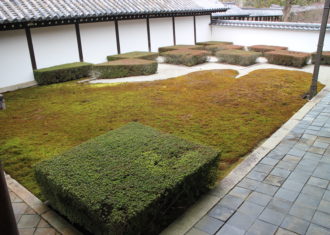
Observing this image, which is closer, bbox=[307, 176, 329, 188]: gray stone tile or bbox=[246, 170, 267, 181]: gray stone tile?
bbox=[307, 176, 329, 188]: gray stone tile

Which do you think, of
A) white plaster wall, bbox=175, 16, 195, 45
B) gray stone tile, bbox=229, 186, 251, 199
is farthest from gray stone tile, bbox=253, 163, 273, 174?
white plaster wall, bbox=175, 16, 195, 45

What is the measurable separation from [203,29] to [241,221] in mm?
20147

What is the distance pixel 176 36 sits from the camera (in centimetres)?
1958

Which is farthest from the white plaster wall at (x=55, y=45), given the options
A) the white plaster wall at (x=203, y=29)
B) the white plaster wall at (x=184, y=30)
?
the white plaster wall at (x=203, y=29)

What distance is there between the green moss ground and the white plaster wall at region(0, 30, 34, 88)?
4.08ft

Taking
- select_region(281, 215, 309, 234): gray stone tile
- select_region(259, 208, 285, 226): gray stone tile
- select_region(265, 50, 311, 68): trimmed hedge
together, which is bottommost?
select_region(281, 215, 309, 234): gray stone tile

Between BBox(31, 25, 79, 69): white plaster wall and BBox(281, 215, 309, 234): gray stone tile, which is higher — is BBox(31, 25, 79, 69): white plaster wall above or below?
above

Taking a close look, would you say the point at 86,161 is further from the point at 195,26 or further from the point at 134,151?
the point at 195,26

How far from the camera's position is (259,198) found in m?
4.06

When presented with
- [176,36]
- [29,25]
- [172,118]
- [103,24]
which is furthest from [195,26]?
[172,118]

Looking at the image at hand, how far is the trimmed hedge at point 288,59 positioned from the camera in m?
13.8

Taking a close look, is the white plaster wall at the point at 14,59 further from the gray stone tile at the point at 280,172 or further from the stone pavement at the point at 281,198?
the gray stone tile at the point at 280,172

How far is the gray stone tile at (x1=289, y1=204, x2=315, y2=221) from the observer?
12.0 ft

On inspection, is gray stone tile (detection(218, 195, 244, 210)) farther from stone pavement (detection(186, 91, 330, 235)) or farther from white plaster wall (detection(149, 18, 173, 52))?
white plaster wall (detection(149, 18, 173, 52))
